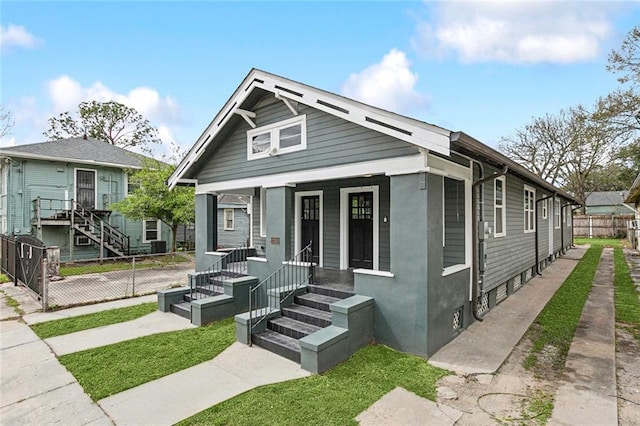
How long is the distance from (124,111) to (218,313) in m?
31.3

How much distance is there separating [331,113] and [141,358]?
16.0ft

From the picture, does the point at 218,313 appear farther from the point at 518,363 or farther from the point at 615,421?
the point at 615,421

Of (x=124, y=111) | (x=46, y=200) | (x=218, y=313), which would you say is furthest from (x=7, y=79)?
(x=124, y=111)

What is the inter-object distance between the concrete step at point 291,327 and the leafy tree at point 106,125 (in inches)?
1226

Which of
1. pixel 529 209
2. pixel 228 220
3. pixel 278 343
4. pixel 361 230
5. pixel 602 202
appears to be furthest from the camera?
pixel 602 202

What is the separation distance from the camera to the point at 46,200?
14523mm

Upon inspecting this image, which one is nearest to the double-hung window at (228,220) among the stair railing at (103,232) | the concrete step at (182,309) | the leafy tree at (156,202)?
the leafy tree at (156,202)

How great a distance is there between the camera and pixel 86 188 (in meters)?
15.7

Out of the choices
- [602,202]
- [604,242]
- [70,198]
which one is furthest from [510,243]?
[602,202]

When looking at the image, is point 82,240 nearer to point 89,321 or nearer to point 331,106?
point 89,321

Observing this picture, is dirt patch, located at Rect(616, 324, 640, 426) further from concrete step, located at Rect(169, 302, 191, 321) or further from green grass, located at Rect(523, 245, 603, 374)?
concrete step, located at Rect(169, 302, 191, 321)

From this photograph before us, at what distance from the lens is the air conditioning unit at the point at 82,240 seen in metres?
15.1

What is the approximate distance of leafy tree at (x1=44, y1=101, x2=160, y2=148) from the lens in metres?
29.1

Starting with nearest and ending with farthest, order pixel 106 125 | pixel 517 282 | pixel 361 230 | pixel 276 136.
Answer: pixel 276 136
pixel 361 230
pixel 517 282
pixel 106 125
